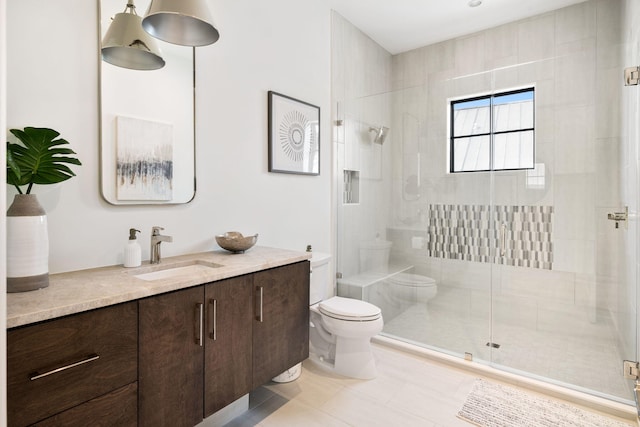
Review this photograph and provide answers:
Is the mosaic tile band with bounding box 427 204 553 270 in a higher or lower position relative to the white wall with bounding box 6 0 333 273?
lower

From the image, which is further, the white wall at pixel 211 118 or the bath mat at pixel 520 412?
the bath mat at pixel 520 412

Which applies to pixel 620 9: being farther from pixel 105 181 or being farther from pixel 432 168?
pixel 105 181

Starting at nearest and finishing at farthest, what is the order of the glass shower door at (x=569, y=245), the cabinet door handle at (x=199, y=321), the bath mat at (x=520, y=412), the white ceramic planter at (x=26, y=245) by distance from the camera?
1. the white ceramic planter at (x=26, y=245)
2. the cabinet door handle at (x=199, y=321)
3. the bath mat at (x=520, y=412)
4. the glass shower door at (x=569, y=245)

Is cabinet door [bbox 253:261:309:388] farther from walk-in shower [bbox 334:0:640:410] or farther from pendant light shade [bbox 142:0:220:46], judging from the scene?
walk-in shower [bbox 334:0:640:410]

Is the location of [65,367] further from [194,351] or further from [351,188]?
[351,188]

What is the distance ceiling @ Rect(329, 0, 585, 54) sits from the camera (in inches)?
118

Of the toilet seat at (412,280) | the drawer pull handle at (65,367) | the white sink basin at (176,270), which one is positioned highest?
the white sink basin at (176,270)

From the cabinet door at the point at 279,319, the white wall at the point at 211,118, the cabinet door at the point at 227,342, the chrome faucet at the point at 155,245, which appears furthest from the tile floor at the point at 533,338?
the chrome faucet at the point at 155,245

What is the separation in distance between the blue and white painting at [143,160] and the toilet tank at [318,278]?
1.12m

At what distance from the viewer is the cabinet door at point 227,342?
4.71ft

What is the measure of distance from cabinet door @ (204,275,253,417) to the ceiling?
106 inches

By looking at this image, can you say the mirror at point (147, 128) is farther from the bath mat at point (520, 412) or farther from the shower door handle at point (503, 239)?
the shower door handle at point (503, 239)

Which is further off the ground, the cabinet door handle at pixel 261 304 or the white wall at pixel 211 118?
the white wall at pixel 211 118

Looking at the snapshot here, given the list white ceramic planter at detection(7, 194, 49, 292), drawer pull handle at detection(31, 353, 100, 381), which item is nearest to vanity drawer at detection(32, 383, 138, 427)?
drawer pull handle at detection(31, 353, 100, 381)
